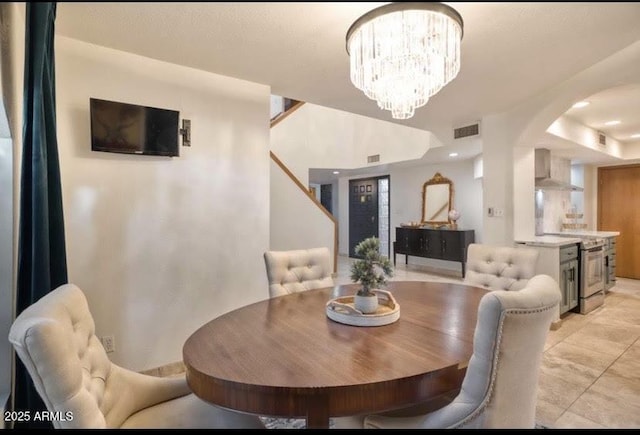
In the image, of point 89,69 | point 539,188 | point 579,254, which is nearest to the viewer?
point 89,69

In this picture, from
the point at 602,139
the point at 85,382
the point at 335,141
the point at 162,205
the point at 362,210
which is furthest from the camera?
the point at 362,210

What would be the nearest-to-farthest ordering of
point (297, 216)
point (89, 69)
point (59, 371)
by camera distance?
point (59, 371) → point (89, 69) → point (297, 216)

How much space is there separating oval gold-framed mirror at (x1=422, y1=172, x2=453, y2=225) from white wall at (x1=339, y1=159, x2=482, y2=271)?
0.10 m

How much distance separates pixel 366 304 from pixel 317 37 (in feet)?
5.36

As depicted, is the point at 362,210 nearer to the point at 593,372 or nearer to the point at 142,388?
the point at 593,372

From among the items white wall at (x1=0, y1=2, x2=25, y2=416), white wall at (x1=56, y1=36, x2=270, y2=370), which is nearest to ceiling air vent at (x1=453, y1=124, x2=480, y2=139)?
white wall at (x1=56, y1=36, x2=270, y2=370)

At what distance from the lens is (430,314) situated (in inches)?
65.8

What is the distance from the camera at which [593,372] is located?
8.17 ft

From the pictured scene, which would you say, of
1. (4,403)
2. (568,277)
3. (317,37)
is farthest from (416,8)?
(568,277)

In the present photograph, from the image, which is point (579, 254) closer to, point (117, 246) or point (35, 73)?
point (117, 246)

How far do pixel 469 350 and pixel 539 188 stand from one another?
437 cm

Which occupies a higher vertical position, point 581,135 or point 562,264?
point 581,135

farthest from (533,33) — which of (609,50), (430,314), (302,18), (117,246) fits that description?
(117,246)

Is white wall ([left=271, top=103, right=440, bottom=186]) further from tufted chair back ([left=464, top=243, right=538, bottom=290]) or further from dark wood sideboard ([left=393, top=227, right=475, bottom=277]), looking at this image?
tufted chair back ([left=464, top=243, right=538, bottom=290])
